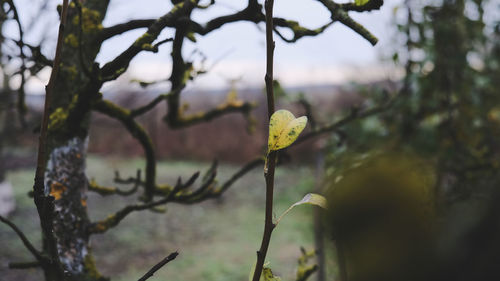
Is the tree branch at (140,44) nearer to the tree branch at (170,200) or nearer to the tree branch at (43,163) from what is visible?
the tree branch at (43,163)

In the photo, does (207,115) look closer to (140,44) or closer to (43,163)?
(140,44)

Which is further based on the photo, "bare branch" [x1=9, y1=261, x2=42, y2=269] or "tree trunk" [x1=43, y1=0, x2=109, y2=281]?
Result: "tree trunk" [x1=43, y1=0, x2=109, y2=281]

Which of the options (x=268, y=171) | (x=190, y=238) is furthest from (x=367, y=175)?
(x=190, y=238)

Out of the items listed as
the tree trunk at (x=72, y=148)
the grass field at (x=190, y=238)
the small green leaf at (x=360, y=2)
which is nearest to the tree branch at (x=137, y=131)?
the tree trunk at (x=72, y=148)

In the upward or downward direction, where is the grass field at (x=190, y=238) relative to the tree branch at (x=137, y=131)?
downward

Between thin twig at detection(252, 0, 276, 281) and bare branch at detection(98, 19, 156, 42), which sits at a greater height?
bare branch at detection(98, 19, 156, 42)

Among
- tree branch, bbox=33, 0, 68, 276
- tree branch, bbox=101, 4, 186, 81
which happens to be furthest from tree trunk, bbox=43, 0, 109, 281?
tree branch, bbox=33, 0, 68, 276

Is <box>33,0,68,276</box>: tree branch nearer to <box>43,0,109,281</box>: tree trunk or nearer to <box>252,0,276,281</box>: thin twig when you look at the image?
<box>252,0,276,281</box>: thin twig
